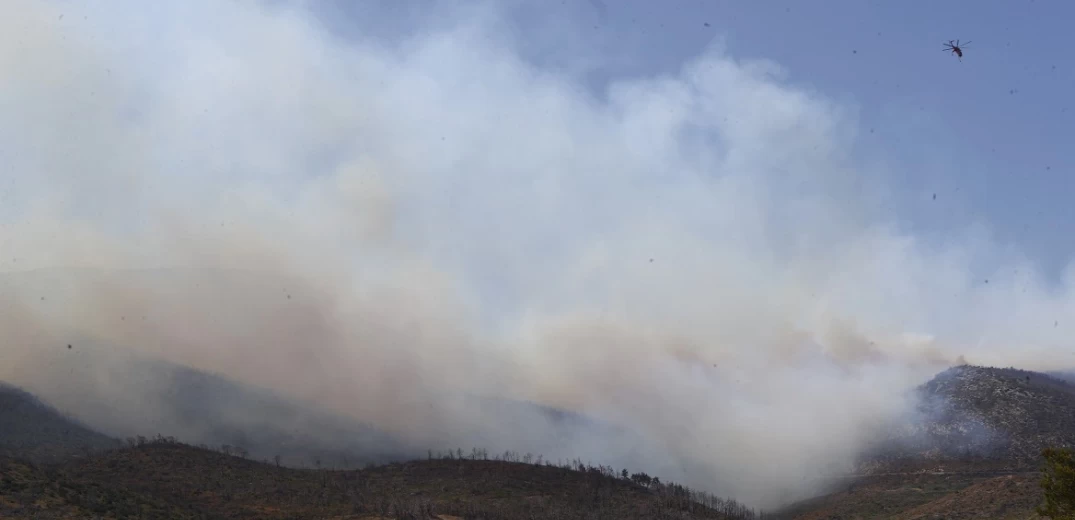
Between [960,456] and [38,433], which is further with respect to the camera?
[38,433]

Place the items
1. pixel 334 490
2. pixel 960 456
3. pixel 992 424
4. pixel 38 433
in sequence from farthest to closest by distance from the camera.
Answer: pixel 38 433
pixel 992 424
pixel 960 456
pixel 334 490

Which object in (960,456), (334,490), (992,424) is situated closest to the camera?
(334,490)

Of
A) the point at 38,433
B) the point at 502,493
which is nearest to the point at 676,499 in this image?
the point at 502,493

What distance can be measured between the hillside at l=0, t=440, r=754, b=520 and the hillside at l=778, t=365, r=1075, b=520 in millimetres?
26916

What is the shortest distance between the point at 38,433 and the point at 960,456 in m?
208

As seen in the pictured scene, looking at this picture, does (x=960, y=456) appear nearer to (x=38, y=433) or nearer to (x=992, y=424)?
(x=992, y=424)

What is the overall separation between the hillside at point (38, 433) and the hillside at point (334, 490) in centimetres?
2731

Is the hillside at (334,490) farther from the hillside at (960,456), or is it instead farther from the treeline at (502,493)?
the hillside at (960,456)

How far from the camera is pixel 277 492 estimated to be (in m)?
130

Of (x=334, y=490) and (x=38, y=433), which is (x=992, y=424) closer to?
(x=334, y=490)

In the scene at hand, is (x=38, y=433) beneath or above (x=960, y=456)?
above

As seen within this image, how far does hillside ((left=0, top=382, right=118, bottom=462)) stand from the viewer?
159 metres

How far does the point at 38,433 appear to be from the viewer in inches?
7082

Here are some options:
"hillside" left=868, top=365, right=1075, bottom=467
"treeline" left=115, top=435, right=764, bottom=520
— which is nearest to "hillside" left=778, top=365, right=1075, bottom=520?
"hillside" left=868, top=365, right=1075, bottom=467
